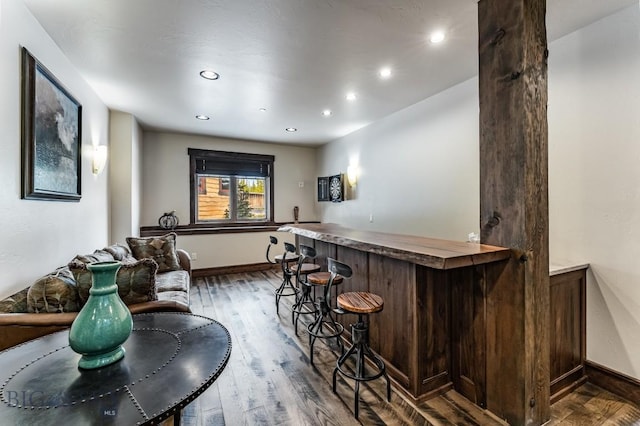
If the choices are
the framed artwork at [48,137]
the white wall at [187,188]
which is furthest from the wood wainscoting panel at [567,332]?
the white wall at [187,188]

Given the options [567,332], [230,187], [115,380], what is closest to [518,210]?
[567,332]

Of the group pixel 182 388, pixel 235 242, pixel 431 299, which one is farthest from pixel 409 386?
pixel 235 242

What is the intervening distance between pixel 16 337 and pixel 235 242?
3.99 meters

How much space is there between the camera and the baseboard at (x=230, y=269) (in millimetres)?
5242

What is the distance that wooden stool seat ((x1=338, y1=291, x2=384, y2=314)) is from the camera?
6.21 ft

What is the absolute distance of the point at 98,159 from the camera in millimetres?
3291

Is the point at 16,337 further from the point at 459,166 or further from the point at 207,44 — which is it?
the point at 459,166

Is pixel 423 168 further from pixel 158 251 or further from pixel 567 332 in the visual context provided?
pixel 158 251

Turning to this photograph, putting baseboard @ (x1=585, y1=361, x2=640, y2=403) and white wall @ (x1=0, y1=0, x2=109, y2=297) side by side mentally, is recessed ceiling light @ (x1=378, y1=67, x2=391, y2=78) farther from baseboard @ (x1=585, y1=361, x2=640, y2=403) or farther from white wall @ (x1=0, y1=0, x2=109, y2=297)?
baseboard @ (x1=585, y1=361, x2=640, y2=403)

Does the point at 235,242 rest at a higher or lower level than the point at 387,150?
lower

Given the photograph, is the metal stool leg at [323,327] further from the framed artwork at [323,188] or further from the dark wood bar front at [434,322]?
the framed artwork at [323,188]

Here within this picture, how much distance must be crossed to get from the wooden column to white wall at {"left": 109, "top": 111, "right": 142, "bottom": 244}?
4243mm

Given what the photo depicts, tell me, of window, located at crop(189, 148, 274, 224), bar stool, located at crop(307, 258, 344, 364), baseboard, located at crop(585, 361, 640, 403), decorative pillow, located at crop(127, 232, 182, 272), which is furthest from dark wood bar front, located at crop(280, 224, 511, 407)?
window, located at crop(189, 148, 274, 224)

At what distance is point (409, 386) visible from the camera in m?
1.95
